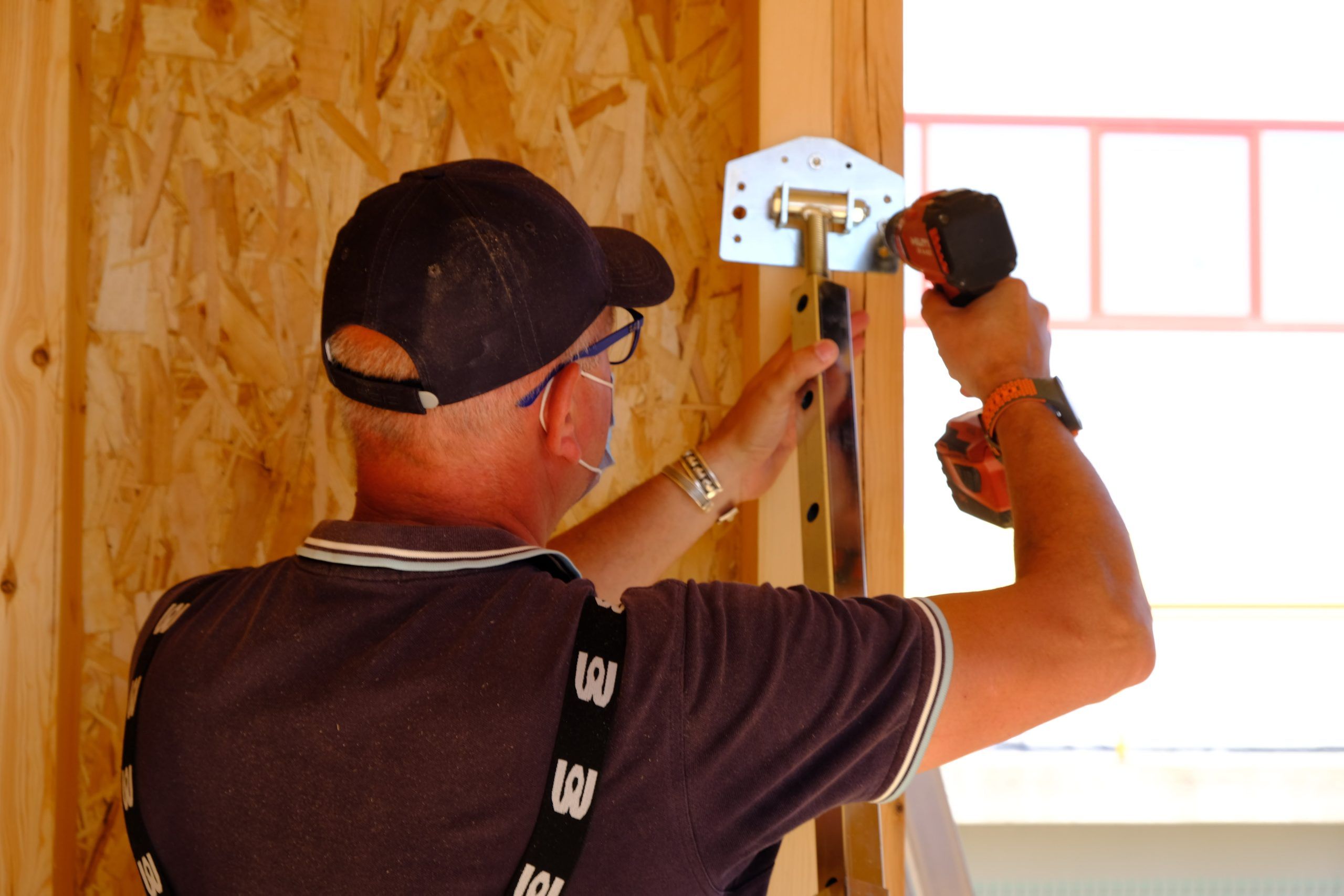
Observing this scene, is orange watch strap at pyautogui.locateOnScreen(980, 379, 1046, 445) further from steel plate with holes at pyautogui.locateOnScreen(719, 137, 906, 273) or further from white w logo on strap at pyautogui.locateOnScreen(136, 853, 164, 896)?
white w logo on strap at pyautogui.locateOnScreen(136, 853, 164, 896)

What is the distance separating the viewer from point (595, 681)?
31.6 inches

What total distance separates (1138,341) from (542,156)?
129 inches

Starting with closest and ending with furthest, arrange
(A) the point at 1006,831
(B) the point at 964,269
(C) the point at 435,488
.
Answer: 1. (C) the point at 435,488
2. (B) the point at 964,269
3. (A) the point at 1006,831

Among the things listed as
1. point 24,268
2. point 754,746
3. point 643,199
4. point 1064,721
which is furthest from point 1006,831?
point 24,268

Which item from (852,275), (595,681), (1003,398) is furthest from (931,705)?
(852,275)

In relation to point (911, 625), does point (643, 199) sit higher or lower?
higher

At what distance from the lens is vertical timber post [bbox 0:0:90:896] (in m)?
1.30

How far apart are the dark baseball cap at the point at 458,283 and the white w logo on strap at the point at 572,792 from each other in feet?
1.05

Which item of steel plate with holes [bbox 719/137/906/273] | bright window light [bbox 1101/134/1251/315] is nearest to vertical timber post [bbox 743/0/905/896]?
steel plate with holes [bbox 719/137/906/273]

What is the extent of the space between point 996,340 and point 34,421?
1127mm

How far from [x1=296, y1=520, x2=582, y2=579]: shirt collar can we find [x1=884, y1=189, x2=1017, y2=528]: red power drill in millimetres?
490

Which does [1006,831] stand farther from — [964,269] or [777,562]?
[964,269]

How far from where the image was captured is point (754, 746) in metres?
0.81

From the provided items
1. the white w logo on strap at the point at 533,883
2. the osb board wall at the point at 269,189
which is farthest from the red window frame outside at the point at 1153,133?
the white w logo on strap at the point at 533,883
